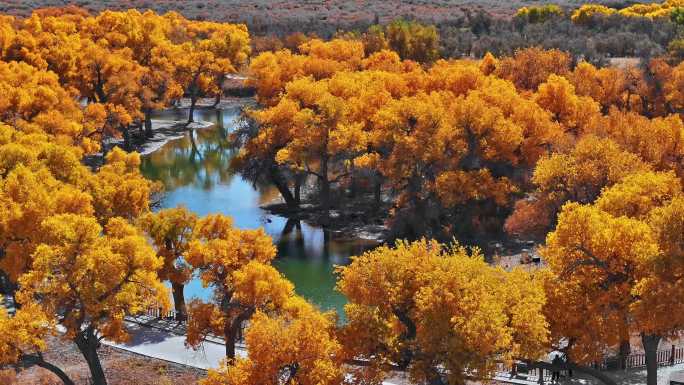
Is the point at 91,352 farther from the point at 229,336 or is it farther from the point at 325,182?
the point at 325,182

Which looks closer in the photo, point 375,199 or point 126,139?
point 375,199

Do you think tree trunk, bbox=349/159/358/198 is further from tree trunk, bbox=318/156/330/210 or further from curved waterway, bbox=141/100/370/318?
curved waterway, bbox=141/100/370/318

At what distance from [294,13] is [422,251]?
137865 mm

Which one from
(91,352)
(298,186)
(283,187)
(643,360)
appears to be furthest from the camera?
(283,187)

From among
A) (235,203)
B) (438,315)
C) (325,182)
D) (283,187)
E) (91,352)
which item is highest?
(438,315)

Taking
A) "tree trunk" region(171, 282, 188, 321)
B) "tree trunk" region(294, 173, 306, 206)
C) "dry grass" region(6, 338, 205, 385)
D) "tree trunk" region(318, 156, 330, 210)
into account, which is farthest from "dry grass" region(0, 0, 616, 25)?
"dry grass" region(6, 338, 205, 385)

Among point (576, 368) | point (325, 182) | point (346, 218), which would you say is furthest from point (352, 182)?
point (576, 368)

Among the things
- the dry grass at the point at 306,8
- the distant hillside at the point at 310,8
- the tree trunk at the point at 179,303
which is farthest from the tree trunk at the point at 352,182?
the dry grass at the point at 306,8

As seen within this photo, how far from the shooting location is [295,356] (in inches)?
1048

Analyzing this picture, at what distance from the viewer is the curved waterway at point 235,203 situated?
4775 cm

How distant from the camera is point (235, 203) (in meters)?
62.2

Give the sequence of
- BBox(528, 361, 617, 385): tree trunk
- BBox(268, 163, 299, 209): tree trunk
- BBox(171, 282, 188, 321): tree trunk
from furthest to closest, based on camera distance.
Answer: BBox(268, 163, 299, 209): tree trunk < BBox(171, 282, 188, 321): tree trunk < BBox(528, 361, 617, 385): tree trunk

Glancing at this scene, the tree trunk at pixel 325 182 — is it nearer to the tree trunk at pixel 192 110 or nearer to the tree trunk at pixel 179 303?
the tree trunk at pixel 179 303

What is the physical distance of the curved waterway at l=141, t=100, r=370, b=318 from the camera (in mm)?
47750
